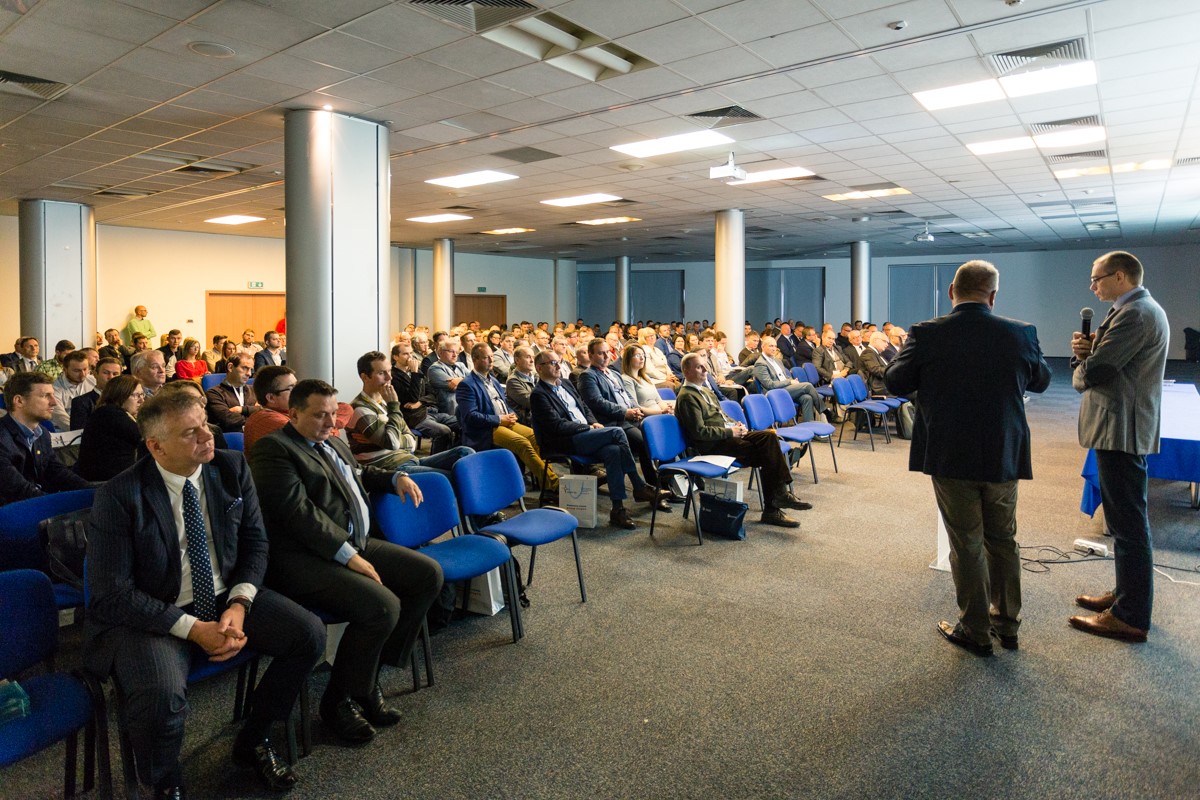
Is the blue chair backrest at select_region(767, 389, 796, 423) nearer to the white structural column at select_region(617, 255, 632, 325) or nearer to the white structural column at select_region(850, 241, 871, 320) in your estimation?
the white structural column at select_region(850, 241, 871, 320)

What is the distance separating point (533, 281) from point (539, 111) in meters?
16.0

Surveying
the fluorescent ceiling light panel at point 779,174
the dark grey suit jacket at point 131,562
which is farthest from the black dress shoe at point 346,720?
the fluorescent ceiling light panel at point 779,174

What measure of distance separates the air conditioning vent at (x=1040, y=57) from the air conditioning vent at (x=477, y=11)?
10.6 ft

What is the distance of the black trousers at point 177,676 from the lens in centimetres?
208

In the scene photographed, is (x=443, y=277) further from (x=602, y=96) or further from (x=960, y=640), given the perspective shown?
(x=960, y=640)

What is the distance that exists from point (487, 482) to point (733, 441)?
2373 millimetres

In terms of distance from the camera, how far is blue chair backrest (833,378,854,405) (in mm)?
8469

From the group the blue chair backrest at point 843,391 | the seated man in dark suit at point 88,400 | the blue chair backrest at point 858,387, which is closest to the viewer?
the seated man in dark suit at point 88,400

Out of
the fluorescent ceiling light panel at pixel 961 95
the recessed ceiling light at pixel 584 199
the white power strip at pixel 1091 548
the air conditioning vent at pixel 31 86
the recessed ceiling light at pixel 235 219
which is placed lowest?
the white power strip at pixel 1091 548

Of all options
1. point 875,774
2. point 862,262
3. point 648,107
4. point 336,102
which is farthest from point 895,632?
point 862,262

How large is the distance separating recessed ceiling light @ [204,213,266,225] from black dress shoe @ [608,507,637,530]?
10.4 meters

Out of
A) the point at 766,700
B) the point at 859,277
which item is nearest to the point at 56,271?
the point at 766,700

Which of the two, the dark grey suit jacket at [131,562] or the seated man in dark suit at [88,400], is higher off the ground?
the seated man in dark suit at [88,400]

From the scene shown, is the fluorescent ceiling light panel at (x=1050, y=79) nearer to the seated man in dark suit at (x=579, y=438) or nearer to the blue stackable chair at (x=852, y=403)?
the blue stackable chair at (x=852, y=403)
